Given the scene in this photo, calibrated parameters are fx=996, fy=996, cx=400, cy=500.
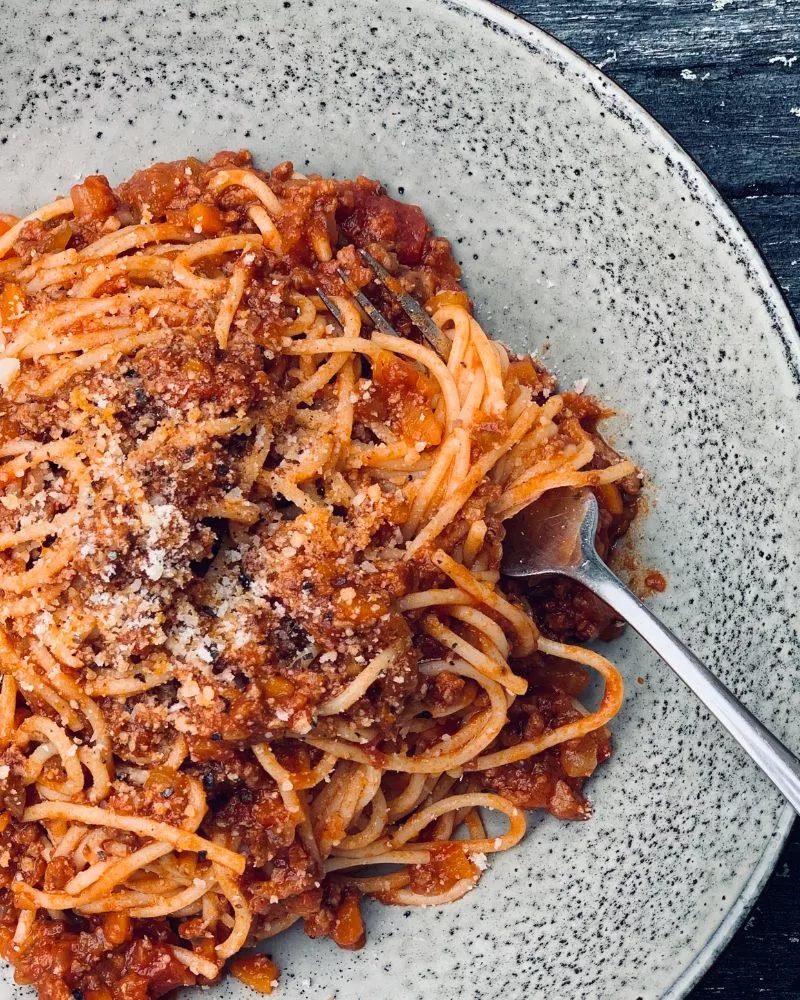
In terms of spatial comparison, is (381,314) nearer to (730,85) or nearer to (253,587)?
(253,587)

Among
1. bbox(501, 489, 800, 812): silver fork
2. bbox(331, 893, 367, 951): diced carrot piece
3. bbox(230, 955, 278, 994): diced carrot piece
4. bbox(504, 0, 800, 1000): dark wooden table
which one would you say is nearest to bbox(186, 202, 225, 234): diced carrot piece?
bbox(501, 489, 800, 812): silver fork

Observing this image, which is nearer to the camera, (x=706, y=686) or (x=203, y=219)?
(x=706, y=686)

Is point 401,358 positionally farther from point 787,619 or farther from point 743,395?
point 787,619

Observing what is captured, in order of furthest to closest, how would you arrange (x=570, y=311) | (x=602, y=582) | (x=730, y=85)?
(x=730, y=85) → (x=570, y=311) → (x=602, y=582)

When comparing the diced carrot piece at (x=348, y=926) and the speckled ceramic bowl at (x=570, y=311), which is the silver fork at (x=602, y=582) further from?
the diced carrot piece at (x=348, y=926)

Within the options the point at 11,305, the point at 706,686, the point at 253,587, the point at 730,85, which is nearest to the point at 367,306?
the point at 253,587

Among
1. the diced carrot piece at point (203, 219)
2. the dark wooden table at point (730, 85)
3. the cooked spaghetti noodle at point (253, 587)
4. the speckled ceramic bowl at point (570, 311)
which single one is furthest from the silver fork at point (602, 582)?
the dark wooden table at point (730, 85)

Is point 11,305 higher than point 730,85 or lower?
lower
